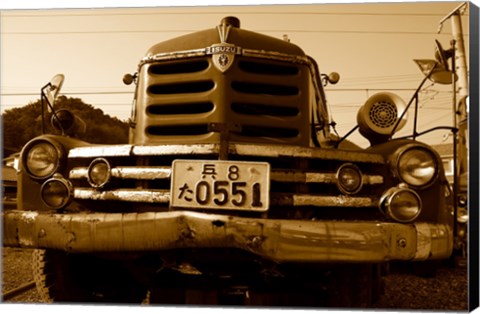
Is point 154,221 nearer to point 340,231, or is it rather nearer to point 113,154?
point 113,154

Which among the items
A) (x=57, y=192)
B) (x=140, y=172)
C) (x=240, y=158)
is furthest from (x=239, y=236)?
(x=57, y=192)

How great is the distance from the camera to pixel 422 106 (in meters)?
3.61

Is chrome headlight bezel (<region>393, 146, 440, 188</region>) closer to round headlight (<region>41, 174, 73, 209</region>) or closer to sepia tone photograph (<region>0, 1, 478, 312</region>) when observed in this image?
sepia tone photograph (<region>0, 1, 478, 312</region>)

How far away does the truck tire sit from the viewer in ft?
9.66

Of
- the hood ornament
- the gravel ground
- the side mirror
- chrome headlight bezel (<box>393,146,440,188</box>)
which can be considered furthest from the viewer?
the side mirror

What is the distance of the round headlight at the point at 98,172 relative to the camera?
256 centimetres

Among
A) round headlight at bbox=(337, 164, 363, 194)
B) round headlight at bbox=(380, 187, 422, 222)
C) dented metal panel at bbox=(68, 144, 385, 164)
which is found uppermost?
dented metal panel at bbox=(68, 144, 385, 164)

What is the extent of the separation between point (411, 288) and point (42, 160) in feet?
9.46

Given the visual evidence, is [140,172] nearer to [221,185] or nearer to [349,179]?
[221,185]

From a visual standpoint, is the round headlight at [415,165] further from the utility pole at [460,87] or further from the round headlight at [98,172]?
the round headlight at [98,172]

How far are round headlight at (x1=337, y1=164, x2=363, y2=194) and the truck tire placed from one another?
4.96 feet

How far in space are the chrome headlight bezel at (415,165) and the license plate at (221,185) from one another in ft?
2.46

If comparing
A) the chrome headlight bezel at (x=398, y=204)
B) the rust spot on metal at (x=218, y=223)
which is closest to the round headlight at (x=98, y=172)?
the rust spot on metal at (x=218, y=223)

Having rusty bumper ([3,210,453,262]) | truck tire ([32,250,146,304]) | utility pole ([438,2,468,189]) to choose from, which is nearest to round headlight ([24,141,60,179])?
rusty bumper ([3,210,453,262])
